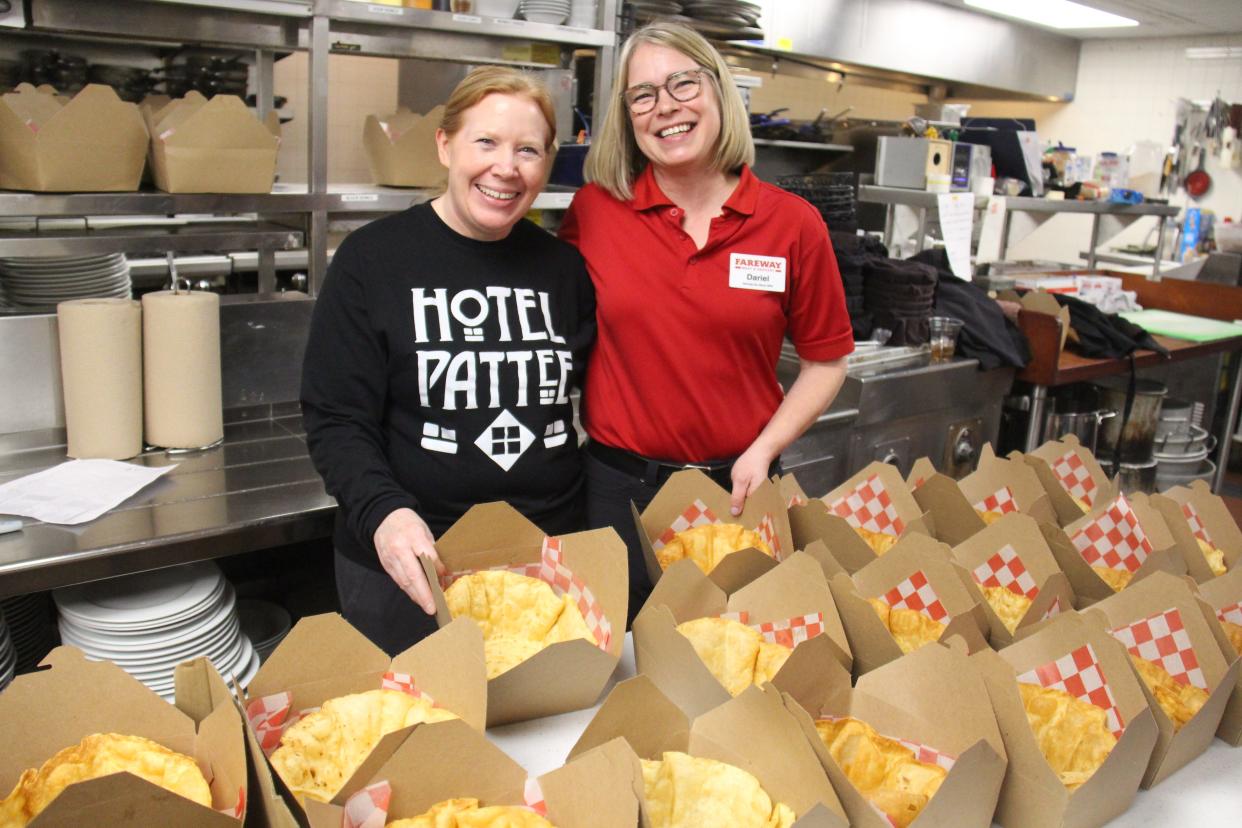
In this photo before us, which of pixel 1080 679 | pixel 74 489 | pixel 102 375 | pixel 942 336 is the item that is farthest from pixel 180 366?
pixel 942 336

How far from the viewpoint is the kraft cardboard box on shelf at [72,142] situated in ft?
7.55

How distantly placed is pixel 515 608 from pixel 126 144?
1732 millimetres

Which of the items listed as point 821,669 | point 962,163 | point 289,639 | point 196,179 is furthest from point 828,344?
point 962,163

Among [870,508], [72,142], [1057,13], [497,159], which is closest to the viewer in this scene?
[497,159]

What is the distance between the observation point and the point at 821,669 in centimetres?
122

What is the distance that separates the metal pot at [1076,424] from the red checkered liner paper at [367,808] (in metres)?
3.68

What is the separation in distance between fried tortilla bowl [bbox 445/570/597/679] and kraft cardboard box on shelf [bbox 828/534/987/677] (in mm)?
350

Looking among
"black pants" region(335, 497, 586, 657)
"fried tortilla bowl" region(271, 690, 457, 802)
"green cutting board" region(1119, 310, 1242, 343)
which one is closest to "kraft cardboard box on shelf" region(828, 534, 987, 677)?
"fried tortilla bowl" region(271, 690, 457, 802)

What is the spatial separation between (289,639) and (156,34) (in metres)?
1.94

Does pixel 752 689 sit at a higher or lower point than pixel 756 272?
lower

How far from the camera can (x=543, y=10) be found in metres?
3.02

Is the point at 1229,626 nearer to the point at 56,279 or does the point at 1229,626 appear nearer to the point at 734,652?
the point at 734,652

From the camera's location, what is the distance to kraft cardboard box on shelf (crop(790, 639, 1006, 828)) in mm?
1049

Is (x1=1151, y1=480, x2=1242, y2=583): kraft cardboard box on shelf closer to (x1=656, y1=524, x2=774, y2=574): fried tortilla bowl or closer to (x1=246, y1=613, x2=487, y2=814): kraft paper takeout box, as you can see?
(x1=656, y1=524, x2=774, y2=574): fried tortilla bowl
